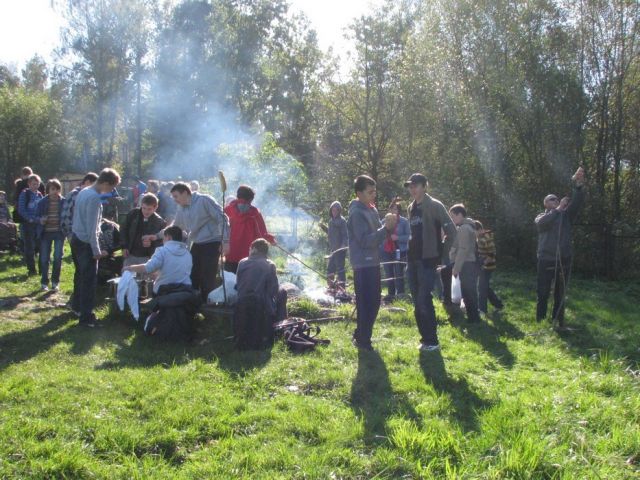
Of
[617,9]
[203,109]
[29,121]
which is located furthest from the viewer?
[203,109]

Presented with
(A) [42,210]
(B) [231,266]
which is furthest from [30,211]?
(B) [231,266]

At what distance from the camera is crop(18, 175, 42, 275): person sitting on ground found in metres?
9.21

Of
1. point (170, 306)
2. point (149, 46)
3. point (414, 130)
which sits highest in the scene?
point (149, 46)

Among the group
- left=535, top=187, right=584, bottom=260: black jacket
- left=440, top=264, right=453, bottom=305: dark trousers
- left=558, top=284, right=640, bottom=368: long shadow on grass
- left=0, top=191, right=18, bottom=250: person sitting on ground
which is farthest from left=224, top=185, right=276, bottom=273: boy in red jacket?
left=0, top=191, right=18, bottom=250: person sitting on ground

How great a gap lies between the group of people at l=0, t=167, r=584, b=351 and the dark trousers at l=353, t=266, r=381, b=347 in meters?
0.01

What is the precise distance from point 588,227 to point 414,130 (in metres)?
6.24

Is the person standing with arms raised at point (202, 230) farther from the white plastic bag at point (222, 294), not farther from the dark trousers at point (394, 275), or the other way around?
the dark trousers at point (394, 275)

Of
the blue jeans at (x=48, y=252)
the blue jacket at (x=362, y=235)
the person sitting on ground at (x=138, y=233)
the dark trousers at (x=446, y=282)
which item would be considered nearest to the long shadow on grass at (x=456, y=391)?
the blue jacket at (x=362, y=235)

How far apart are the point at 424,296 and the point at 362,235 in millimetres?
967

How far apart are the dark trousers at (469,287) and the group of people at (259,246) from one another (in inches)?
0.5

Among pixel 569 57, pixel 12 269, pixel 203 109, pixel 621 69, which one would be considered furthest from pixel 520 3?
pixel 203 109

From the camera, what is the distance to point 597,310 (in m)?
9.30

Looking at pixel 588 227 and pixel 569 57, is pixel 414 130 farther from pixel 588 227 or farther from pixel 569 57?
pixel 588 227

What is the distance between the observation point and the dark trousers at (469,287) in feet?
24.4
